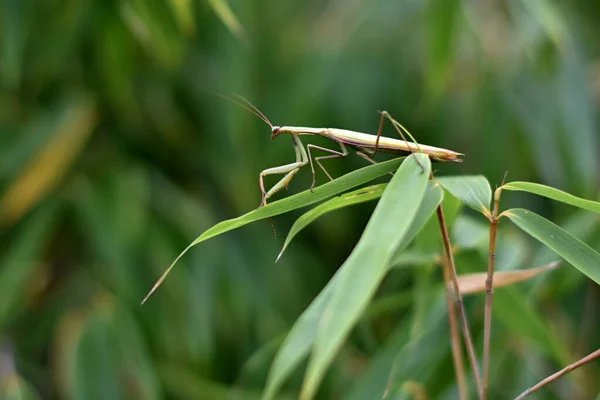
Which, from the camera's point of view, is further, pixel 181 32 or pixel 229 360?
pixel 229 360

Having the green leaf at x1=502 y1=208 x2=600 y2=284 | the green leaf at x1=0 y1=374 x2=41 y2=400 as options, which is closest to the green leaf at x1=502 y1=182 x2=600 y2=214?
the green leaf at x1=502 y1=208 x2=600 y2=284

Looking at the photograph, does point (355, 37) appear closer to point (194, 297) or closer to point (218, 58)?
point (218, 58)

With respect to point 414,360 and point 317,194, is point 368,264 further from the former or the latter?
point 414,360

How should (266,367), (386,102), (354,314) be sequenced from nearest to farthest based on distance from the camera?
(354,314) < (266,367) < (386,102)

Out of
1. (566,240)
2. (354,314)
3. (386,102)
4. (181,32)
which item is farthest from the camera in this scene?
(386,102)

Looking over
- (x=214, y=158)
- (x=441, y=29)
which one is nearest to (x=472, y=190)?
(x=441, y=29)

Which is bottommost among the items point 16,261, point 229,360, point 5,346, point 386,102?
point 229,360

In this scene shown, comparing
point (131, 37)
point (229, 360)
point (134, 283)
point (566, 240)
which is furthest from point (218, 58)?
point (566, 240)

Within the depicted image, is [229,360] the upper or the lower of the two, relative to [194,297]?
lower
